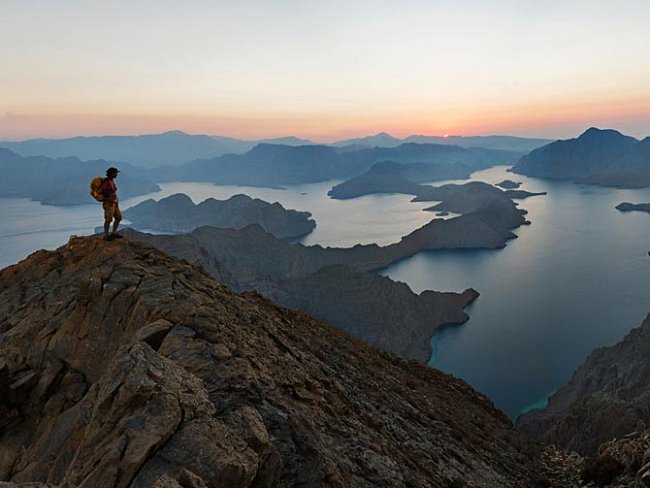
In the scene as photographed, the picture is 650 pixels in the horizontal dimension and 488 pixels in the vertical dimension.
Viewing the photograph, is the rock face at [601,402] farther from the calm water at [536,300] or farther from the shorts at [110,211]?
the shorts at [110,211]

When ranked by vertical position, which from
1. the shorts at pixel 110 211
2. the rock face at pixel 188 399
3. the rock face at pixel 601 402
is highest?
the shorts at pixel 110 211

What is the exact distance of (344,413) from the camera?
1214 cm

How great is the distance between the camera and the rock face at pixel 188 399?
7.54m

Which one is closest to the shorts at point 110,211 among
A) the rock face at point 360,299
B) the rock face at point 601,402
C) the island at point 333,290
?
the rock face at point 601,402

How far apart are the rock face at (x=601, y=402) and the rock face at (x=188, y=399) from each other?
11.7 metres

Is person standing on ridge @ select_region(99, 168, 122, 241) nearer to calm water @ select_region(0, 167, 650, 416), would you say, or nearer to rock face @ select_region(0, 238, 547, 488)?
rock face @ select_region(0, 238, 547, 488)

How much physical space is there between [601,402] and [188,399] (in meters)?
33.6

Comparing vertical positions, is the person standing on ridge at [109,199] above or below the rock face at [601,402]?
above

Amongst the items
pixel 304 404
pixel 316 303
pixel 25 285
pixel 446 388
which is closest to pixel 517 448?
pixel 446 388

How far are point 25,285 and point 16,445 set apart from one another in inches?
318

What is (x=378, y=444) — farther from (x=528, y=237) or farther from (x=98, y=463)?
(x=528, y=237)

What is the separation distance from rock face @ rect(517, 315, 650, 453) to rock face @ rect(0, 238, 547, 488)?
1174 cm

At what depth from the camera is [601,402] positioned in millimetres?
31547

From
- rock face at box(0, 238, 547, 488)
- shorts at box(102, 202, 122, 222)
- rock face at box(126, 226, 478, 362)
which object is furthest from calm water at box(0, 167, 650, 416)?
shorts at box(102, 202, 122, 222)
